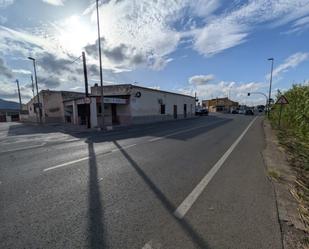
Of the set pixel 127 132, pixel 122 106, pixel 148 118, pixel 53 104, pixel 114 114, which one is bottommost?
pixel 127 132

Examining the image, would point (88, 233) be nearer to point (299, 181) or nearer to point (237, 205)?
point (237, 205)

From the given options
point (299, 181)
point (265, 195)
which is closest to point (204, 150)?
point (299, 181)

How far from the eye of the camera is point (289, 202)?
3.76 meters

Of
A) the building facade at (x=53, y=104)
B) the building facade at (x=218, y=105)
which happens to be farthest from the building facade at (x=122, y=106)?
the building facade at (x=218, y=105)

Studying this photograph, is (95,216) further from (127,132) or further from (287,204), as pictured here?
(127,132)

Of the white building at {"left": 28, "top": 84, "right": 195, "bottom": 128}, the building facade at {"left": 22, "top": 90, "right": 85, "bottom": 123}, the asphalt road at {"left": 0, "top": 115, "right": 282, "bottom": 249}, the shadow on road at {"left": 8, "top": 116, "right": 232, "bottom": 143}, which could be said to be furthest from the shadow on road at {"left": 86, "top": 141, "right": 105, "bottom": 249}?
the building facade at {"left": 22, "top": 90, "right": 85, "bottom": 123}

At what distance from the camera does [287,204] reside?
12.0 ft

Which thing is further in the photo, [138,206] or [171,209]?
[138,206]

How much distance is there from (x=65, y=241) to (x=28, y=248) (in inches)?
17.4

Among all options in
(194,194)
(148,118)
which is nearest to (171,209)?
(194,194)

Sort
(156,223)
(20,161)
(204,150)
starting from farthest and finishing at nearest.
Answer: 1. (204,150)
2. (20,161)
3. (156,223)

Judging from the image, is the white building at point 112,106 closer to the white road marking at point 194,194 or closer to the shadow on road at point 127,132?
the shadow on road at point 127,132

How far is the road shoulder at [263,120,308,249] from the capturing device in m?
2.71

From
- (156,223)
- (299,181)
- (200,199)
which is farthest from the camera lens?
(299,181)
